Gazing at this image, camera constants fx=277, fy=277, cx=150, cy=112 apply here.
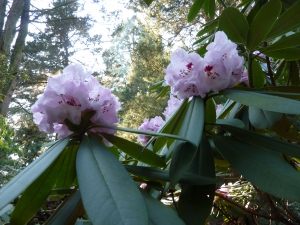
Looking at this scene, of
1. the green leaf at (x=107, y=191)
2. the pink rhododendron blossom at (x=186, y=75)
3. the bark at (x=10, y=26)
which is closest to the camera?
the green leaf at (x=107, y=191)

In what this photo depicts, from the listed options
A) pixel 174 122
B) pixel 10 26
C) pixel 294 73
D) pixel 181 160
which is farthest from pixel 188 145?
pixel 10 26

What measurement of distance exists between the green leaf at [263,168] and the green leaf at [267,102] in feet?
0.19

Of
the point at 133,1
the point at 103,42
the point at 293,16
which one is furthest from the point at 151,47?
the point at 293,16

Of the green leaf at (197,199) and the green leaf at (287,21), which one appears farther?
the green leaf at (287,21)

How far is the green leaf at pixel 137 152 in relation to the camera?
38cm

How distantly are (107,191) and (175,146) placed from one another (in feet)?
0.42

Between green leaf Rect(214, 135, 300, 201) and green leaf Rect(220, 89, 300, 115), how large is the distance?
0.06 meters

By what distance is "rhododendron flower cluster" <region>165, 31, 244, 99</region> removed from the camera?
1.43ft

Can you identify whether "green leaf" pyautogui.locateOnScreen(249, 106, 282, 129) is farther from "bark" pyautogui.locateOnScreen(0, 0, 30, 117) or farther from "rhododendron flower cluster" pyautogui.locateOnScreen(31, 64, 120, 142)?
"bark" pyautogui.locateOnScreen(0, 0, 30, 117)

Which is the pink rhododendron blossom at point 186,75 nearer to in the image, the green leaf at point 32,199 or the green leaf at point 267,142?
the green leaf at point 267,142

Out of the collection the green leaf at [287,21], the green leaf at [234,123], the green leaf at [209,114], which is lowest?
the green leaf at [234,123]

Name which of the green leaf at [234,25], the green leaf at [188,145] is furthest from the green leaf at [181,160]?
the green leaf at [234,25]

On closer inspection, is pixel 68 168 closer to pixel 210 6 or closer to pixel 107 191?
pixel 107 191

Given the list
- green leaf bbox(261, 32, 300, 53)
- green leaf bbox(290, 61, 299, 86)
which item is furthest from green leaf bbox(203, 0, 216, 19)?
green leaf bbox(261, 32, 300, 53)
